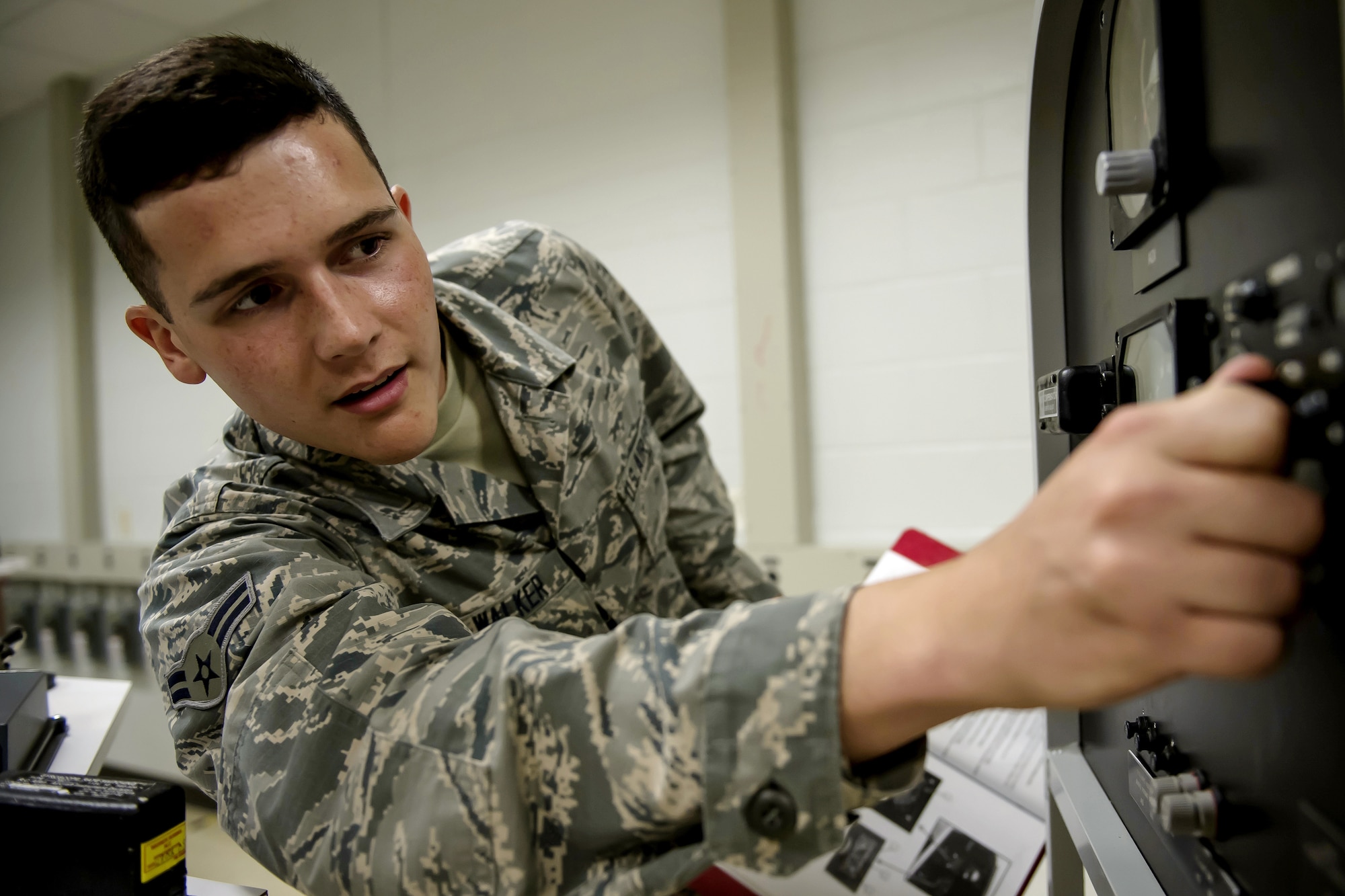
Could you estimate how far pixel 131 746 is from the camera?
2.94m

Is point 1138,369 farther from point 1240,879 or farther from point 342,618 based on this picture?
point 342,618

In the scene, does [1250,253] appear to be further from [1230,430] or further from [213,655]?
[213,655]

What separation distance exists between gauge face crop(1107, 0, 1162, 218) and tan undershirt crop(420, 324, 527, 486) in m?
0.72

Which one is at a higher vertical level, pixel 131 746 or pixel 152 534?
pixel 152 534

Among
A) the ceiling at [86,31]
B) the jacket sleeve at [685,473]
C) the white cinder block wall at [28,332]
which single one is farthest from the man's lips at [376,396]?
the white cinder block wall at [28,332]

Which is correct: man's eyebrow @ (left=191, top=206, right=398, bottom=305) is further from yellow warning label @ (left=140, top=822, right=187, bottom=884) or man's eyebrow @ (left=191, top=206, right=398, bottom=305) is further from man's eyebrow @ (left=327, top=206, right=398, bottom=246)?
yellow warning label @ (left=140, top=822, right=187, bottom=884)

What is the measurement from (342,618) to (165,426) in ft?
9.48

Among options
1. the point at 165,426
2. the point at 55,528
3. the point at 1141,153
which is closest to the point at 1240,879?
the point at 1141,153

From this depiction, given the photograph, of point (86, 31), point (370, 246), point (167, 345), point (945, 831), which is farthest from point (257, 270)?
point (86, 31)

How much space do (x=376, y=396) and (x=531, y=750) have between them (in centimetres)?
45

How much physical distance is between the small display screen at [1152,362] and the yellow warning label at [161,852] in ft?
2.22

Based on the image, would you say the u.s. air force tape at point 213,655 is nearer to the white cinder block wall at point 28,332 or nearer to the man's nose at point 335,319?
the man's nose at point 335,319

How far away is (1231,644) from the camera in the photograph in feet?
0.91

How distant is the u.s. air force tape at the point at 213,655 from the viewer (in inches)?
23.7
